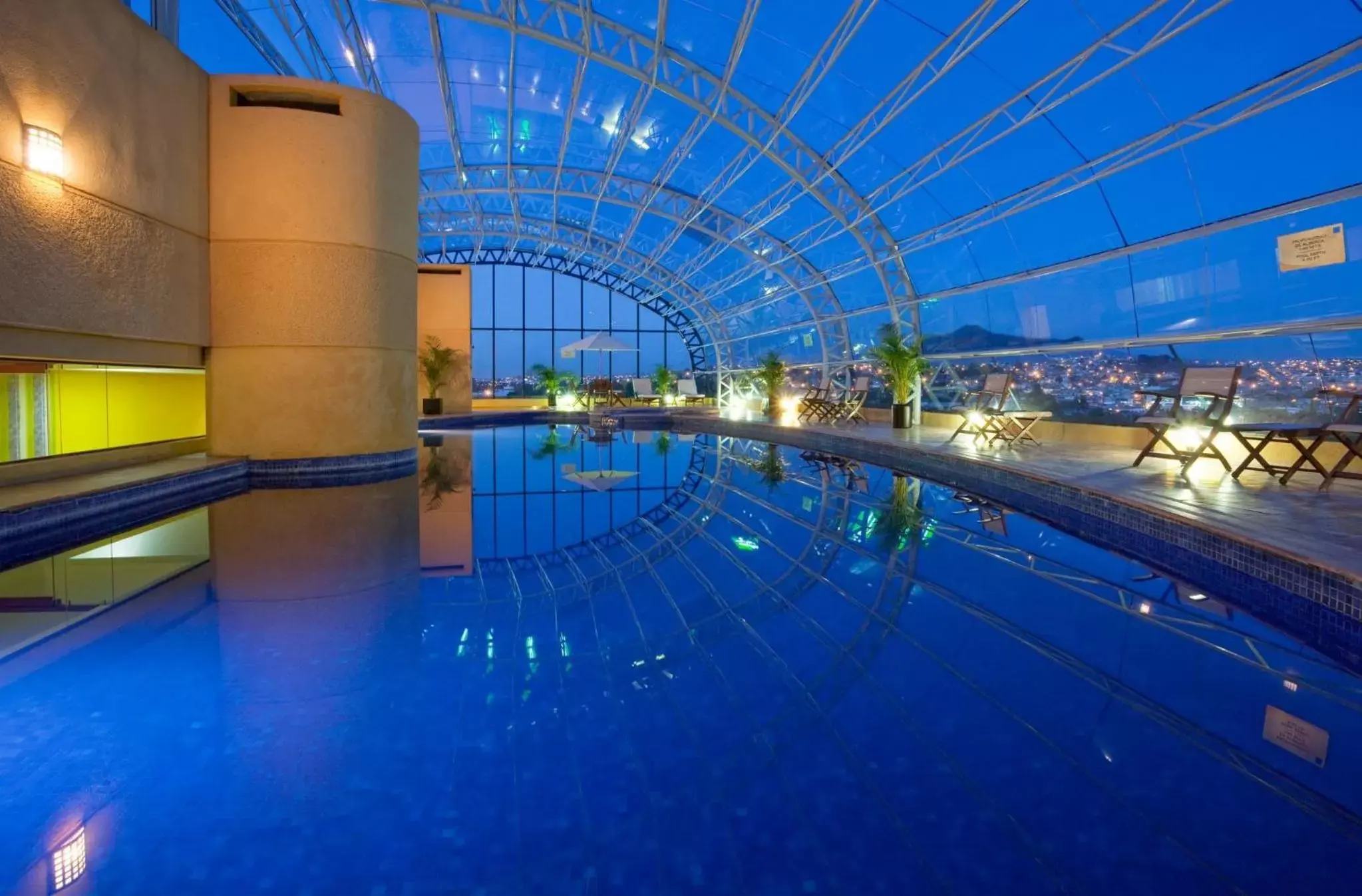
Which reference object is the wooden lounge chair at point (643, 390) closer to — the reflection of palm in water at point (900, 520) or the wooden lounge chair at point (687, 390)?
the wooden lounge chair at point (687, 390)

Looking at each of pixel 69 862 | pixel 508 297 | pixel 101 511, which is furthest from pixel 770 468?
pixel 508 297

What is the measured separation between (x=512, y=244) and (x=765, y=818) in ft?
82.7

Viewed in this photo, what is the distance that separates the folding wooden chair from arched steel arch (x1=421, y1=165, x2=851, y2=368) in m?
6.97

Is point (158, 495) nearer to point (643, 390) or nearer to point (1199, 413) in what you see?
point (1199, 413)

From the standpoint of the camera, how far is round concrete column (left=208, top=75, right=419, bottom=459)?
801 centimetres

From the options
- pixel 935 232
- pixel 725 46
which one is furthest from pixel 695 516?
pixel 935 232

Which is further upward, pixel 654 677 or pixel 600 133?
pixel 600 133

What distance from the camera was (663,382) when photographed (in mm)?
25000

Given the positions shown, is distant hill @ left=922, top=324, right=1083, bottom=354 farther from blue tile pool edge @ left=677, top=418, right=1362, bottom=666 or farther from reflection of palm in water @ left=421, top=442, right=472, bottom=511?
reflection of palm in water @ left=421, top=442, right=472, bottom=511

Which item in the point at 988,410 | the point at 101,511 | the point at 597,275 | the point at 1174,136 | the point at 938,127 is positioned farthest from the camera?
the point at 597,275

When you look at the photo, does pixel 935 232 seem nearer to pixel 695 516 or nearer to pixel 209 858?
pixel 695 516

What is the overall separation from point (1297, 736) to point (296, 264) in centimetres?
868

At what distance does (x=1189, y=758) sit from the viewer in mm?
2234

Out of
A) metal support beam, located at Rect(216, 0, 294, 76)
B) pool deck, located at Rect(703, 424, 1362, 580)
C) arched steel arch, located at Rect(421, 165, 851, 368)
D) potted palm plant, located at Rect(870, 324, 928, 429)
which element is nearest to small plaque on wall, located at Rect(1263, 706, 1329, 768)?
pool deck, located at Rect(703, 424, 1362, 580)
